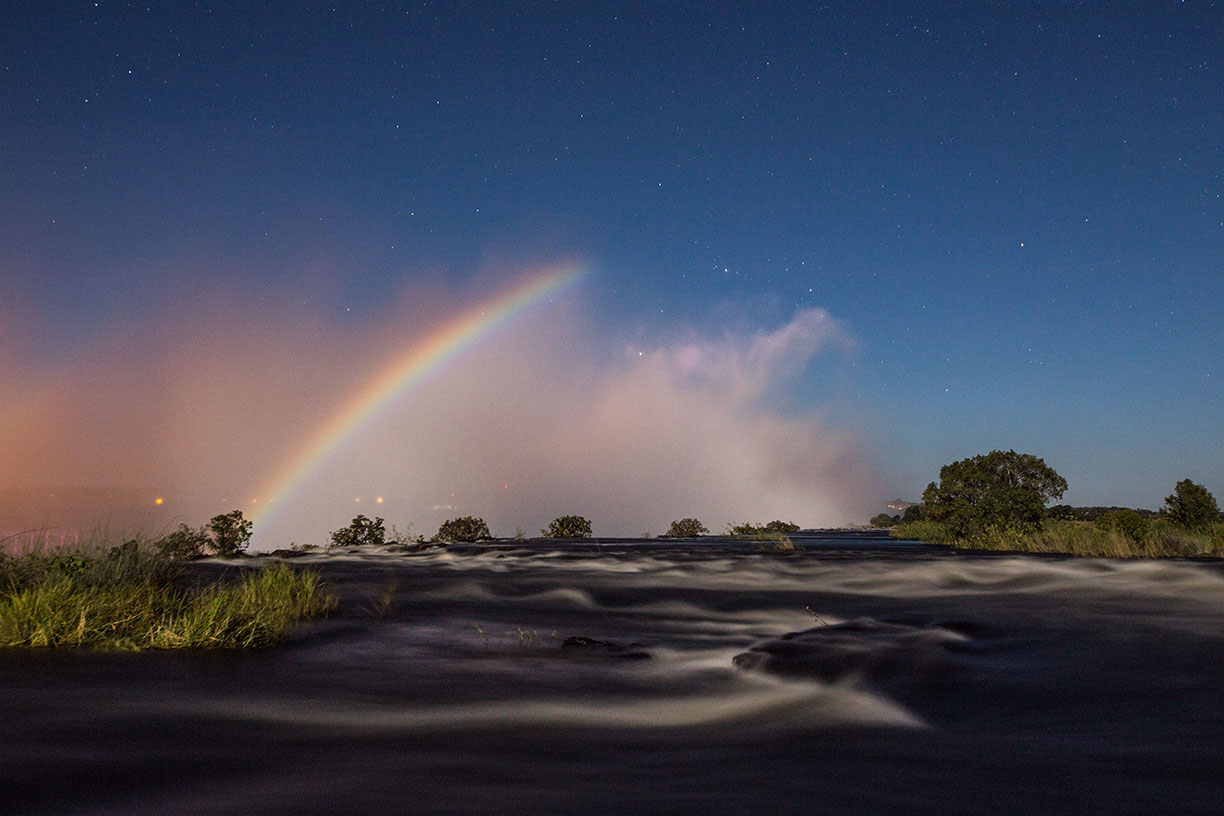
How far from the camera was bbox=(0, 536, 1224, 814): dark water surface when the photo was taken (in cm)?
343

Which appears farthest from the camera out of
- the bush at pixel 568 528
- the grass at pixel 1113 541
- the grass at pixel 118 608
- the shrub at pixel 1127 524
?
the bush at pixel 568 528

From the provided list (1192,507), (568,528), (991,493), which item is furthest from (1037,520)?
(568,528)

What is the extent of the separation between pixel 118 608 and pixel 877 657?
298 inches

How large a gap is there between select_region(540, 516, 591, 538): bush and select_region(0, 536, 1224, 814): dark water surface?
3147 centimetres

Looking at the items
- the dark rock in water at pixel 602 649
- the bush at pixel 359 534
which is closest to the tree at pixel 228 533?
the bush at pixel 359 534

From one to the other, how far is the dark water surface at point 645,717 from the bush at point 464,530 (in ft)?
90.3

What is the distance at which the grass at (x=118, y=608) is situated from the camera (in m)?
7.18

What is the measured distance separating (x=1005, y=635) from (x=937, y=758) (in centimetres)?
549

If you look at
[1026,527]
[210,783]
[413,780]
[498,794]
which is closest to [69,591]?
[210,783]

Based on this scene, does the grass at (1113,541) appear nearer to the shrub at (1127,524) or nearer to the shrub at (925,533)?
the shrub at (1127,524)

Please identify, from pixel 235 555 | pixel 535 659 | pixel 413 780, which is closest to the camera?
pixel 413 780

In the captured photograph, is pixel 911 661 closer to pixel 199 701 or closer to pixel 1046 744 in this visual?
pixel 1046 744

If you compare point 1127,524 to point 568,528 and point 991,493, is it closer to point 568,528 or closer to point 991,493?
point 991,493

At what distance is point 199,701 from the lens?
5.32 meters
